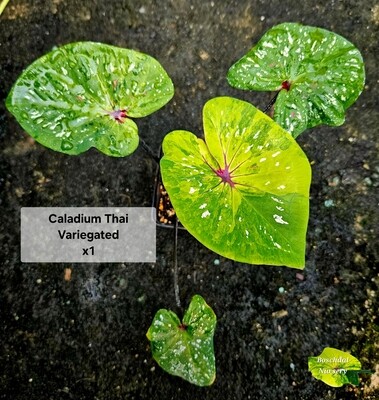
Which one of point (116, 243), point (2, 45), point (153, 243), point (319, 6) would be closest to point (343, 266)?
point (153, 243)

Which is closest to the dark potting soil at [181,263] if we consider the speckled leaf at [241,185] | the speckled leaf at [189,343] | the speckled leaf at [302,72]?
the speckled leaf at [189,343]

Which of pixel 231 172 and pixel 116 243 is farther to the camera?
pixel 116 243

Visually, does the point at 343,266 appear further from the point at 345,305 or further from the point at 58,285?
the point at 58,285

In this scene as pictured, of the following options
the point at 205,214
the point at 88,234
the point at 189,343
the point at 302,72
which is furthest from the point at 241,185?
the point at 88,234

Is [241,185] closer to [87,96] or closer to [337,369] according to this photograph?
[87,96]

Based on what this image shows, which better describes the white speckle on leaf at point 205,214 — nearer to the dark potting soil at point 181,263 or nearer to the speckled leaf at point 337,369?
the dark potting soil at point 181,263

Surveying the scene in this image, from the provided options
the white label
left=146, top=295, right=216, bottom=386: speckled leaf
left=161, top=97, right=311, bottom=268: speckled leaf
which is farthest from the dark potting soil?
left=161, top=97, right=311, bottom=268: speckled leaf

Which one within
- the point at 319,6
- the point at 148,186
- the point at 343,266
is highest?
the point at 319,6
